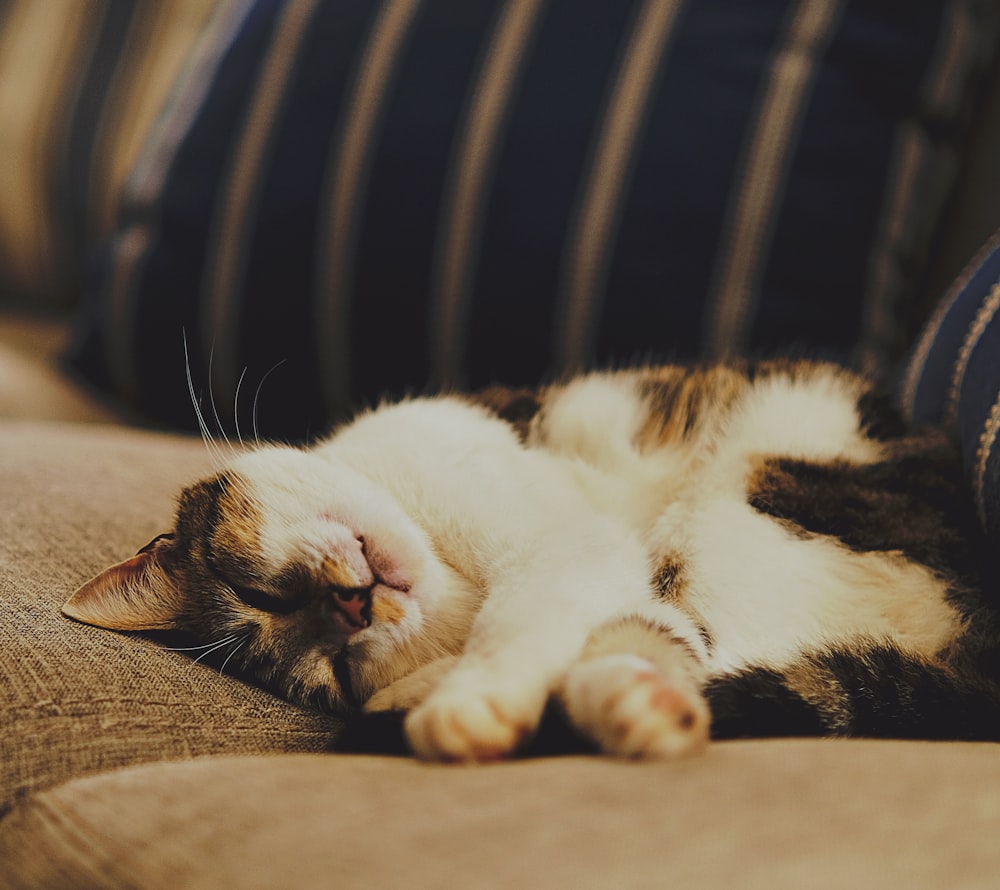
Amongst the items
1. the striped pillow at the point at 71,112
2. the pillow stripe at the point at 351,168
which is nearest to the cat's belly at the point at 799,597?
the pillow stripe at the point at 351,168

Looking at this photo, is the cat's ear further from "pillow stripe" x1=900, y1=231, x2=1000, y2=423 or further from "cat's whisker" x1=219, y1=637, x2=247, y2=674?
"pillow stripe" x1=900, y1=231, x2=1000, y2=423

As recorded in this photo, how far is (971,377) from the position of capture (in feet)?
2.53

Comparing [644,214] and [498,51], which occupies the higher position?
[498,51]

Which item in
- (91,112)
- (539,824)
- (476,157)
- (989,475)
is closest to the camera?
(539,824)

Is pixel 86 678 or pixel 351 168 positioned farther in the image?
pixel 351 168

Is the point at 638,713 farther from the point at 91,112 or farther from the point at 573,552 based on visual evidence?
the point at 91,112

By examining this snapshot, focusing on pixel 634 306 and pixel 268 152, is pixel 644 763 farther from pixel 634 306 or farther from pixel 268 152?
pixel 268 152

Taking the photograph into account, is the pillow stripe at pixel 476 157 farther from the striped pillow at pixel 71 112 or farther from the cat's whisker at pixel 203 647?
the striped pillow at pixel 71 112

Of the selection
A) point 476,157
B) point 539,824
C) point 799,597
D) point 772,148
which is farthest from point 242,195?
point 539,824

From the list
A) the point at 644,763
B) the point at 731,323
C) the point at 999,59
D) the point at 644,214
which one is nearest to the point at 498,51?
the point at 644,214

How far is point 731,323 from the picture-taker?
3.92ft

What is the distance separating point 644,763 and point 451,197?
0.92 m

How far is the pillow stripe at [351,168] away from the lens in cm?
130

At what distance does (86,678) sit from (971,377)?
0.72 metres
